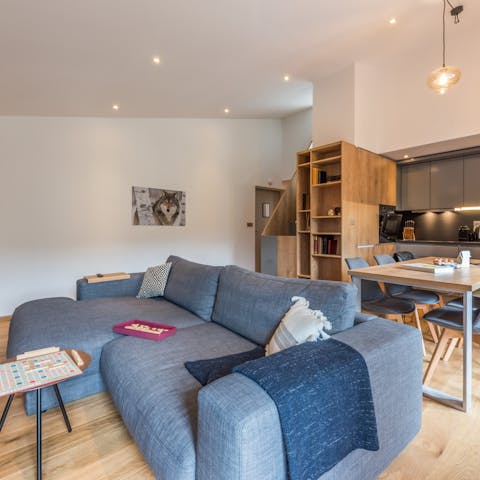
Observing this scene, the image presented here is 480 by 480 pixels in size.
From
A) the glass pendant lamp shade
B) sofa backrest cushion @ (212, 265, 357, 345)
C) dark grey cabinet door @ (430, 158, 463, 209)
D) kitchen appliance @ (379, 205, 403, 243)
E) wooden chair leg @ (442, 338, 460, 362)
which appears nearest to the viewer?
sofa backrest cushion @ (212, 265, 357, 345)

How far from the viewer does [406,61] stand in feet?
13.9

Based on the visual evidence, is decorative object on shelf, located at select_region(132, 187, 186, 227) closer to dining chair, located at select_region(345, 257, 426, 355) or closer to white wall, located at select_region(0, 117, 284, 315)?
white wall, located at select_region(0, 117, 284, 315)

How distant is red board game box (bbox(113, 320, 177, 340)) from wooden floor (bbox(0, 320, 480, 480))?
0.47 m

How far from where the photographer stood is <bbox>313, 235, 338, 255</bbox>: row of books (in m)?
4.31

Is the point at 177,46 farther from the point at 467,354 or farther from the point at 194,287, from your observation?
the point at 467,354

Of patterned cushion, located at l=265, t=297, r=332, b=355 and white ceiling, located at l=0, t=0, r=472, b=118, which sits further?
white ceiling, located at l=0, t=0, r=472, b=118

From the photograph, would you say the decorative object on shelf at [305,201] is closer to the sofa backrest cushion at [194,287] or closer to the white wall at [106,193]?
the white wall at [106,193]

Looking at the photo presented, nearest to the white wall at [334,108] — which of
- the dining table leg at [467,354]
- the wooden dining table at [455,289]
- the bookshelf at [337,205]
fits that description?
the bookshelf at [337,205]

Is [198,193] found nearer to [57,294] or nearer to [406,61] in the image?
[57,294]

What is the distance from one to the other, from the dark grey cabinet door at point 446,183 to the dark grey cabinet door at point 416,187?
7 centimetres

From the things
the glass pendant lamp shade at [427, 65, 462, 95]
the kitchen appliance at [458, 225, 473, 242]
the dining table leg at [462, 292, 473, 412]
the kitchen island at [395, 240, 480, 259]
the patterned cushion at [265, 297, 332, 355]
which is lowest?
the dining table leg at [462, 292, 473, 412]

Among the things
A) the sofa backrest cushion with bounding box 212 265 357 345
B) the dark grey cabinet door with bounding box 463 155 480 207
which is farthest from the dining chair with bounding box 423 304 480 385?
the dark grey cabinet door with bounding box 463 155 480 207

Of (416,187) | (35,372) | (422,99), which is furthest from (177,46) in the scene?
(416,187)

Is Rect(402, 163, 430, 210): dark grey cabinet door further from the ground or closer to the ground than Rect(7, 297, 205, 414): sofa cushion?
further from the ground
